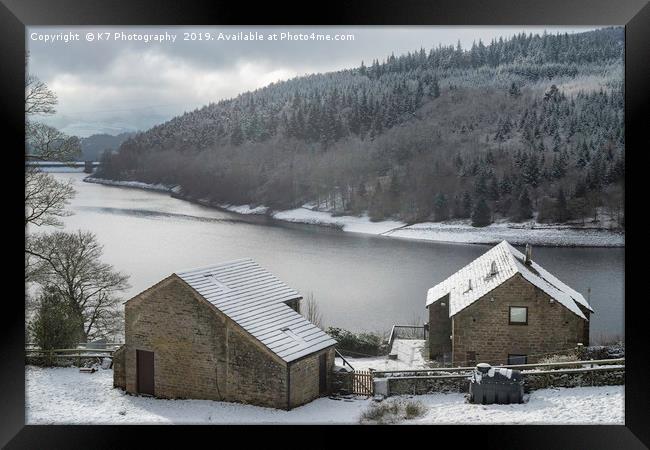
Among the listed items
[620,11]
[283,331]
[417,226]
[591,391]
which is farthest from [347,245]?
[620,11]

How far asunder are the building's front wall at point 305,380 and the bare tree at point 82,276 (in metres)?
3.89

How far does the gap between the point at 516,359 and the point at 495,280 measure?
1.16 meters

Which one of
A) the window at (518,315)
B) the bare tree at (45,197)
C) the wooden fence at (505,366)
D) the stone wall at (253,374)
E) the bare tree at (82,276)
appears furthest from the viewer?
the bare tree at (82,276)

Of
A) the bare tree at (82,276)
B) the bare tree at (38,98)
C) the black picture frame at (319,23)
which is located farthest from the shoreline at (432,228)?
the black picture frame at (319,23)

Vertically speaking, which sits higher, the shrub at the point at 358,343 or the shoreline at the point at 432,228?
the shoreline at the point at 432,228

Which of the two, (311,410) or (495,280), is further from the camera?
(495,280)

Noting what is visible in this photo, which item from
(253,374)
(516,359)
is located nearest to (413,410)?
(253,374)

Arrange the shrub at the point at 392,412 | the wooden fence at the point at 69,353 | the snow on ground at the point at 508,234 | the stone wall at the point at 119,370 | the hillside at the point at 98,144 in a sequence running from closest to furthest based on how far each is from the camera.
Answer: the shrub at the point at 392,412 → the stone wall at the point at 119,370 → the wooden fence at the point at 69,353 → the hillside at the point at 98,144 → the snow on ground at the point at 508,234

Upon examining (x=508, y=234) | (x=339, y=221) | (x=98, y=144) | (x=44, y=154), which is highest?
(x=98, y=144)

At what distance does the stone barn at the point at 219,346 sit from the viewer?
29.3ft

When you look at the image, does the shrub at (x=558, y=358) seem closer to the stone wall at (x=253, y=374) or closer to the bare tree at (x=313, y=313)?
Result: the stone wall at (x=253, y=374)

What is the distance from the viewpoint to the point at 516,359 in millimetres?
10164

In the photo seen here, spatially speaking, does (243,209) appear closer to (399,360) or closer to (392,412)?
(399,360)

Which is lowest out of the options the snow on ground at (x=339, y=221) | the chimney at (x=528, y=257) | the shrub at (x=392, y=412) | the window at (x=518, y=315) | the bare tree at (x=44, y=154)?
the shrub at (x=392, y=412)
